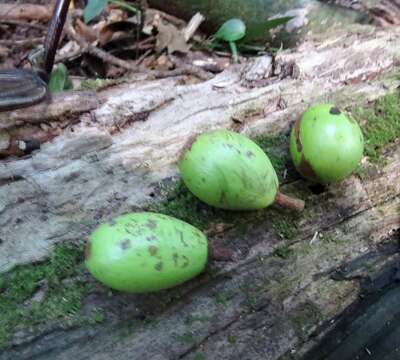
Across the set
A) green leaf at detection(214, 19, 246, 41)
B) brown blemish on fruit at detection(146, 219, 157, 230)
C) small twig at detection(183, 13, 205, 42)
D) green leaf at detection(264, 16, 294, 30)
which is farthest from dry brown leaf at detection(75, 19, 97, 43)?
brown blemish on fruit at detection(146, 219, 157, 230)

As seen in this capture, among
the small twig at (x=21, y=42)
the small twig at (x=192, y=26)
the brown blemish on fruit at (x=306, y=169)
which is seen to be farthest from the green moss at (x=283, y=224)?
the small twig at (x=21, y=42)

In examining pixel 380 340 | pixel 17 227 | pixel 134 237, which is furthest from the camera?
pixel 17 227

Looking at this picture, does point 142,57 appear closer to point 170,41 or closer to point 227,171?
point 170,41

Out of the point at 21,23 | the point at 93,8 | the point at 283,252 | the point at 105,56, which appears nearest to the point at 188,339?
the point at 283,252

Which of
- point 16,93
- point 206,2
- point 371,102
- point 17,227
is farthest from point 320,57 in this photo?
point 17,227

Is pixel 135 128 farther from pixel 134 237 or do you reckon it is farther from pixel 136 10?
pixel 136 10

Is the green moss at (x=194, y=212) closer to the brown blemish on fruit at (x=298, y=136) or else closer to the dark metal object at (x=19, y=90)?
the brown blemish on fruit at (x=298, y=136)
